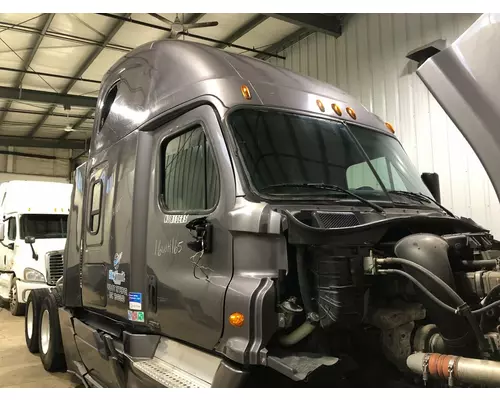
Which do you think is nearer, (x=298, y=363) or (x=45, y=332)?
(x=298, y=363)

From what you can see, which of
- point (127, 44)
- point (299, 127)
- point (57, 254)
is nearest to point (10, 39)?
point (127, 44)

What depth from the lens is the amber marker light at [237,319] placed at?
104 inches

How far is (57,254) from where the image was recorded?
9648 mm

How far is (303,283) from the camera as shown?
8.83ft

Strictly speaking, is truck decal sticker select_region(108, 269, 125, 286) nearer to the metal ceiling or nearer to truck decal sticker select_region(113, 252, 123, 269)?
truck decal sticker select_region(113, 252, 123, 269)

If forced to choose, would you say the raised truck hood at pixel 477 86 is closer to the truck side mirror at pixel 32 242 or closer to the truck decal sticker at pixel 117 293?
the truck decal sticker at pixel 117 293

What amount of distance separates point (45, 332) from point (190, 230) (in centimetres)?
415

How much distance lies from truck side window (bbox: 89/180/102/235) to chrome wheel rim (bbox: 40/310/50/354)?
2.13 metres

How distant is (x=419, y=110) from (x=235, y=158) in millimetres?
5184

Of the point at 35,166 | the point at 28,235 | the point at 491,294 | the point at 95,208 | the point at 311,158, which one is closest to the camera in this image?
the point at 491,294

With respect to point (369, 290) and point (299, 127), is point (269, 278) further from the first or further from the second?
point (299, 127)

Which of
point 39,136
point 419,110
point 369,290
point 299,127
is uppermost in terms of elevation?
point 39,136

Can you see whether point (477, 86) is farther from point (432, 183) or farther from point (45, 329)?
point (45, 329)

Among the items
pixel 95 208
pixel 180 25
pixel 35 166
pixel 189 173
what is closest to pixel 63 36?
pixel 180 25
